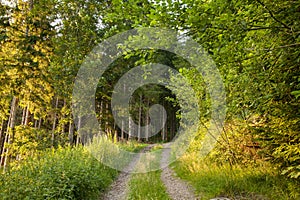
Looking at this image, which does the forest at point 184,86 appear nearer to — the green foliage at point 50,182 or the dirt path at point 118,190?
the green foliage at point 50,182

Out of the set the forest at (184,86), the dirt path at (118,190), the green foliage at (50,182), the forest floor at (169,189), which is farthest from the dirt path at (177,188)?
the green foliage at (50,182)

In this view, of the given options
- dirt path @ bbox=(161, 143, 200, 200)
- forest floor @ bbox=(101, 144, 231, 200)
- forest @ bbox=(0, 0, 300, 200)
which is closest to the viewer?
forest @ bbox=(0, 0, 300, 200)

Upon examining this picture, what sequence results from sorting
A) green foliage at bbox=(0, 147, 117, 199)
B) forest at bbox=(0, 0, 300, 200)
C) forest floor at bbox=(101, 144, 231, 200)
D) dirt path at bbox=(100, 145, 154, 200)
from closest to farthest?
forest at bbox=(0, 0, 300, 200)
green foliage at bbox=(0, 147, 117, 199)
forest floor at bbox=(101, 144, 231, 200)
dirt path at bbox=(100, 145, 154, 200)

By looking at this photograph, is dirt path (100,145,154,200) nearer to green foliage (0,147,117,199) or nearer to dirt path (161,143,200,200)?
→ green foliage (0,147,117,199)

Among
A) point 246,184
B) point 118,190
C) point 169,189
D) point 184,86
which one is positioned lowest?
point 118,190

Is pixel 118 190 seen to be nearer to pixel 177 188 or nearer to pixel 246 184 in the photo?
pixel 177 188

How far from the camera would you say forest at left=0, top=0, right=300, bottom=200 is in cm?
318

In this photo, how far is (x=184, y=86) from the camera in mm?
8086

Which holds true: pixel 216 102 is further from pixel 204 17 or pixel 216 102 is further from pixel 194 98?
pixel 204 17

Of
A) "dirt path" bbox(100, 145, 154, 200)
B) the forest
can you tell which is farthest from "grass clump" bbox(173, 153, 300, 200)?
"dirt path" bbox(100, 145, 154, 200)

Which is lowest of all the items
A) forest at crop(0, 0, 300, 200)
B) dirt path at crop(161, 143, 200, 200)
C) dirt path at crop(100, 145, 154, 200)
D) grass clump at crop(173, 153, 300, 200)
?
dirt path at crop(100, 145, 154, 200)

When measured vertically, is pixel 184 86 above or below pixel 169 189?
above

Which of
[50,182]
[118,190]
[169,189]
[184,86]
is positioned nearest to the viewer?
[50,182]

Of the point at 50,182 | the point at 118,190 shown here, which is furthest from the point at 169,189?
the point at 50,182
